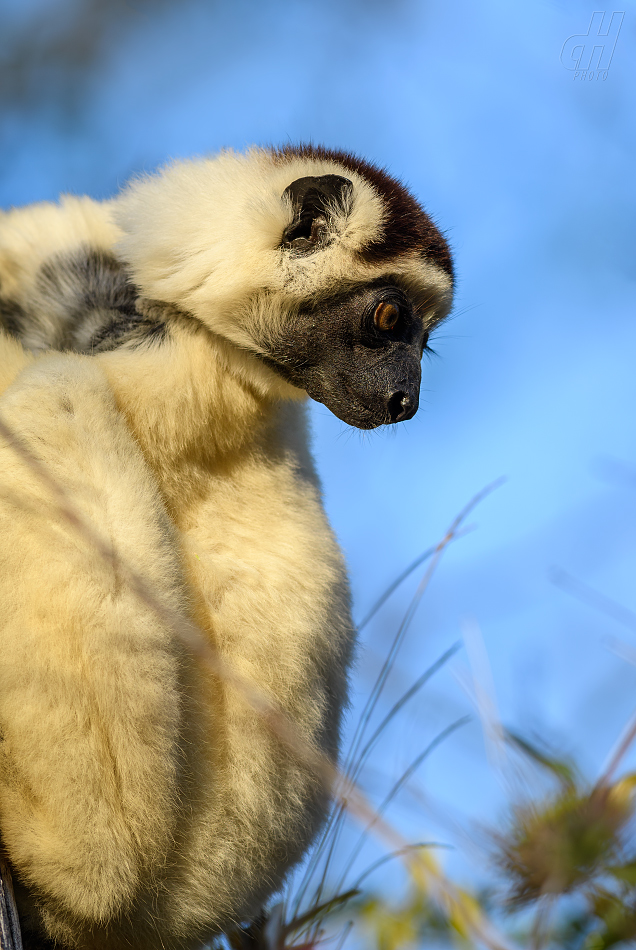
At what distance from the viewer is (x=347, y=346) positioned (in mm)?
3516

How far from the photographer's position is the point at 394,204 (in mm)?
3508

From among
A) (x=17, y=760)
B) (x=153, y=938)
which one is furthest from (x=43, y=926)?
(x=17, y=760)

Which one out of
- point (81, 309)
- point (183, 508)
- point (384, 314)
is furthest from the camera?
point (384, 314)

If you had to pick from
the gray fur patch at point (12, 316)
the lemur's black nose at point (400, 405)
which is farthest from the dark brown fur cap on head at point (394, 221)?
the gray fur patch at point (12, 316)

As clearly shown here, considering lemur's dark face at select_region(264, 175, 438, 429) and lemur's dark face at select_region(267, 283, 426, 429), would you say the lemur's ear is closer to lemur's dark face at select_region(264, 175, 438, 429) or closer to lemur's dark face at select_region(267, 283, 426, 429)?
lemur's dark face at select_region(264, 175, 438, 429)

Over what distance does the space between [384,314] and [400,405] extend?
40 centimetres

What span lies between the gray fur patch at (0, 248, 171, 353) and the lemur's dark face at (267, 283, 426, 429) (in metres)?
0.64

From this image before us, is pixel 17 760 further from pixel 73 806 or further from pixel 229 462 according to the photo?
pixel 229 462

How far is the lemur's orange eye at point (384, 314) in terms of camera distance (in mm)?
3471

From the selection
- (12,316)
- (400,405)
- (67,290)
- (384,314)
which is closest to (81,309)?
(67,290)

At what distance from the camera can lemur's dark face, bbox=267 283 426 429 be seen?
3.47m

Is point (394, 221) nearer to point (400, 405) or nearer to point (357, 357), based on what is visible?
point (357, 357)

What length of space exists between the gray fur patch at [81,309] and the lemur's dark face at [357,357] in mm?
640

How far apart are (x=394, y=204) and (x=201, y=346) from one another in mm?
1075
